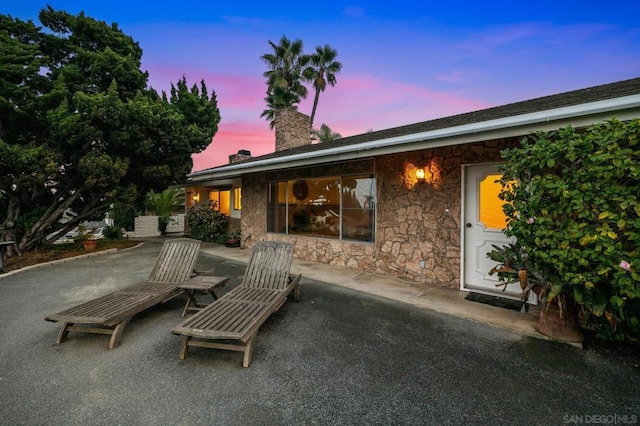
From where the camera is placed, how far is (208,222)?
37.1 ft

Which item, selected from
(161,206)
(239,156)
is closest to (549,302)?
(239,156)

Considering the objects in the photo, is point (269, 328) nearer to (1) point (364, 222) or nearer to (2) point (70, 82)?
(1) point (364, 222)

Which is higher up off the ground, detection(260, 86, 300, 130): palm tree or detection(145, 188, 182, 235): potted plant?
detection(260, 86, 300, 130): palm tree

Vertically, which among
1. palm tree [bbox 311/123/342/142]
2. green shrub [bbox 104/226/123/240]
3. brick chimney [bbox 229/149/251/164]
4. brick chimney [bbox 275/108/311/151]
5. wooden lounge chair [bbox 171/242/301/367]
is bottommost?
wooden lounge chair [bbox 171/242/301/367]

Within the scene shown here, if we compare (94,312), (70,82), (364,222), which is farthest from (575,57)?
(70,82)

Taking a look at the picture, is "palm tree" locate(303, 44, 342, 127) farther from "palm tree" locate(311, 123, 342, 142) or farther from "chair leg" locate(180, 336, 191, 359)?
"chair leg" locate(180, 336, 191, 359)

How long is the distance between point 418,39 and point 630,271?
982 centimetres

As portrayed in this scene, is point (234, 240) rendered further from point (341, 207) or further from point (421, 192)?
point (421, 192)

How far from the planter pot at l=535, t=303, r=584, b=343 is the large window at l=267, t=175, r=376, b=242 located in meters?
3.37

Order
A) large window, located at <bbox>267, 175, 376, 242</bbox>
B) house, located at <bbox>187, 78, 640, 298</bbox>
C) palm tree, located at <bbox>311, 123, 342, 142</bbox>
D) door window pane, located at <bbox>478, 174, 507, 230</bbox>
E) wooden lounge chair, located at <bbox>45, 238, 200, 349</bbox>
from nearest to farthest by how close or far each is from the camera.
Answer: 1. wooden lounge chair, located at <bbox>45, 238, 200, 349</bbox>
2. house, located at <bbox>187, 78, 640, 298</bbox>
3. door window pane, located at <bbox>478, 174, 507, 230</bbox>
4. large window, located at <bbox>267, 175, 376, 242</bbox>
5. palm tree, located at <bbox>311, 123, 342, 142</bbox>

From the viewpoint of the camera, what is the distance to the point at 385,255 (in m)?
5.78

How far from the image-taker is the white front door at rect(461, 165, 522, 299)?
4434 millimetres

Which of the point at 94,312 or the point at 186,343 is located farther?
the point at 94,312

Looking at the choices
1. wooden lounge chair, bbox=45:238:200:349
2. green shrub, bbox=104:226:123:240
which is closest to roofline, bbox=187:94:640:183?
wooden lounge chair, bbox=45:238:200:349
